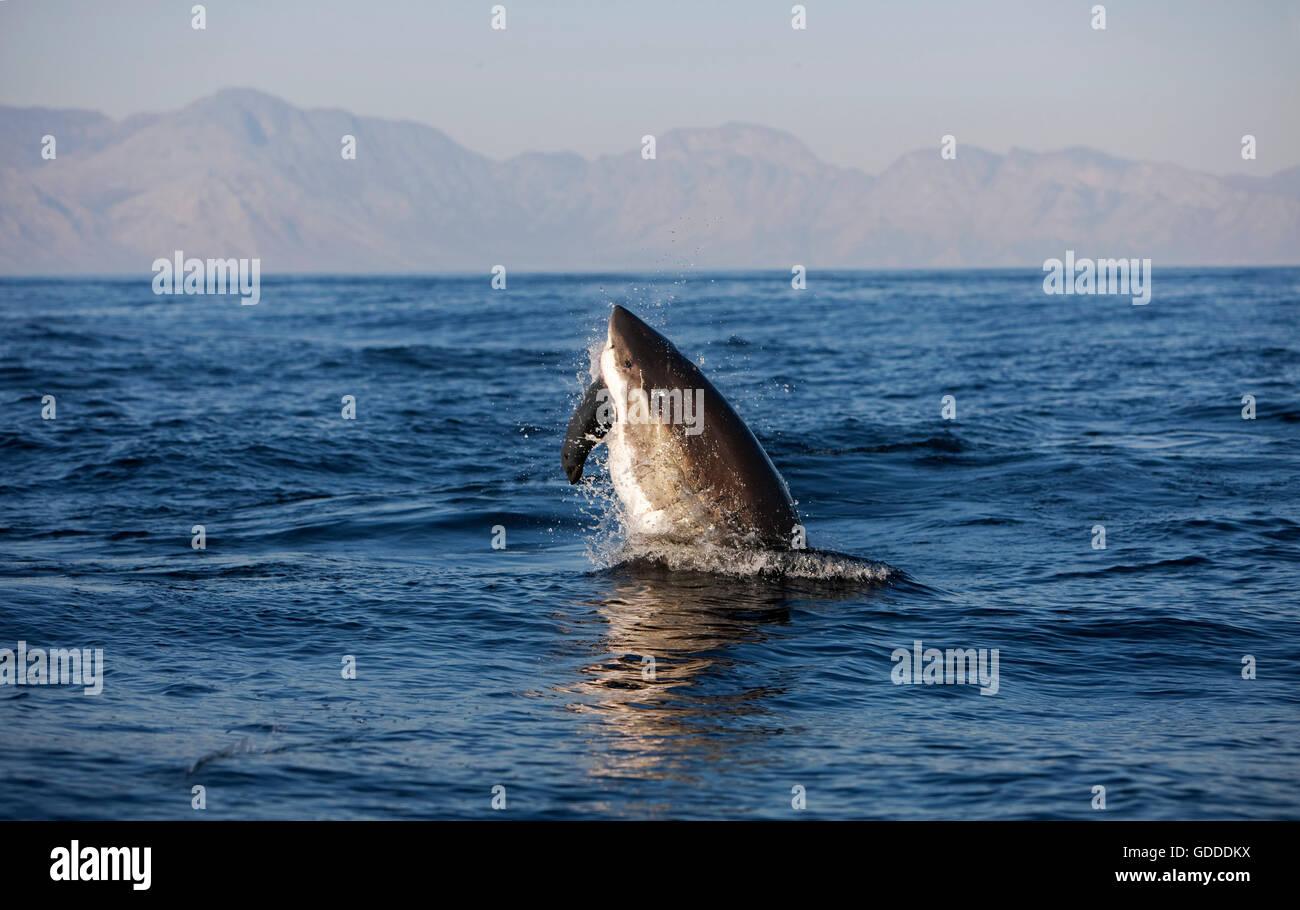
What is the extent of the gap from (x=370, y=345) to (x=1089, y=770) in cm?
4201

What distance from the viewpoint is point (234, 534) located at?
1719 cm

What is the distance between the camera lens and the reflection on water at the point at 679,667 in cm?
873

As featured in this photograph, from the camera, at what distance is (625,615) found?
12.5 m

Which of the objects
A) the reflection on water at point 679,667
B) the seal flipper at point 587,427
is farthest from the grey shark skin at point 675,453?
the reflection on water at point 679,667

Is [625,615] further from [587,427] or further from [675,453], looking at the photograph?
[587,427]

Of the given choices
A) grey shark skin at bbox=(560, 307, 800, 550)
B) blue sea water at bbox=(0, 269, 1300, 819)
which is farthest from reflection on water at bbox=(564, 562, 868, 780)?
grey shark skin at bbox=(560, 307, 800, 550)

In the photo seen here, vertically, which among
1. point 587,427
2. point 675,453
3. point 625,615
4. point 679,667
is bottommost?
point 679,667

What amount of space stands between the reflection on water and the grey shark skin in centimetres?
59

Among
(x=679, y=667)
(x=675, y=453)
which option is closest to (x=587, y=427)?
(x=675, y=453)

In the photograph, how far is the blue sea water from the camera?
8.02 m

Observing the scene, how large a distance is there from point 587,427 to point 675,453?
3.60 ft

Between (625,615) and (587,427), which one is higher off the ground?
(587,427)
